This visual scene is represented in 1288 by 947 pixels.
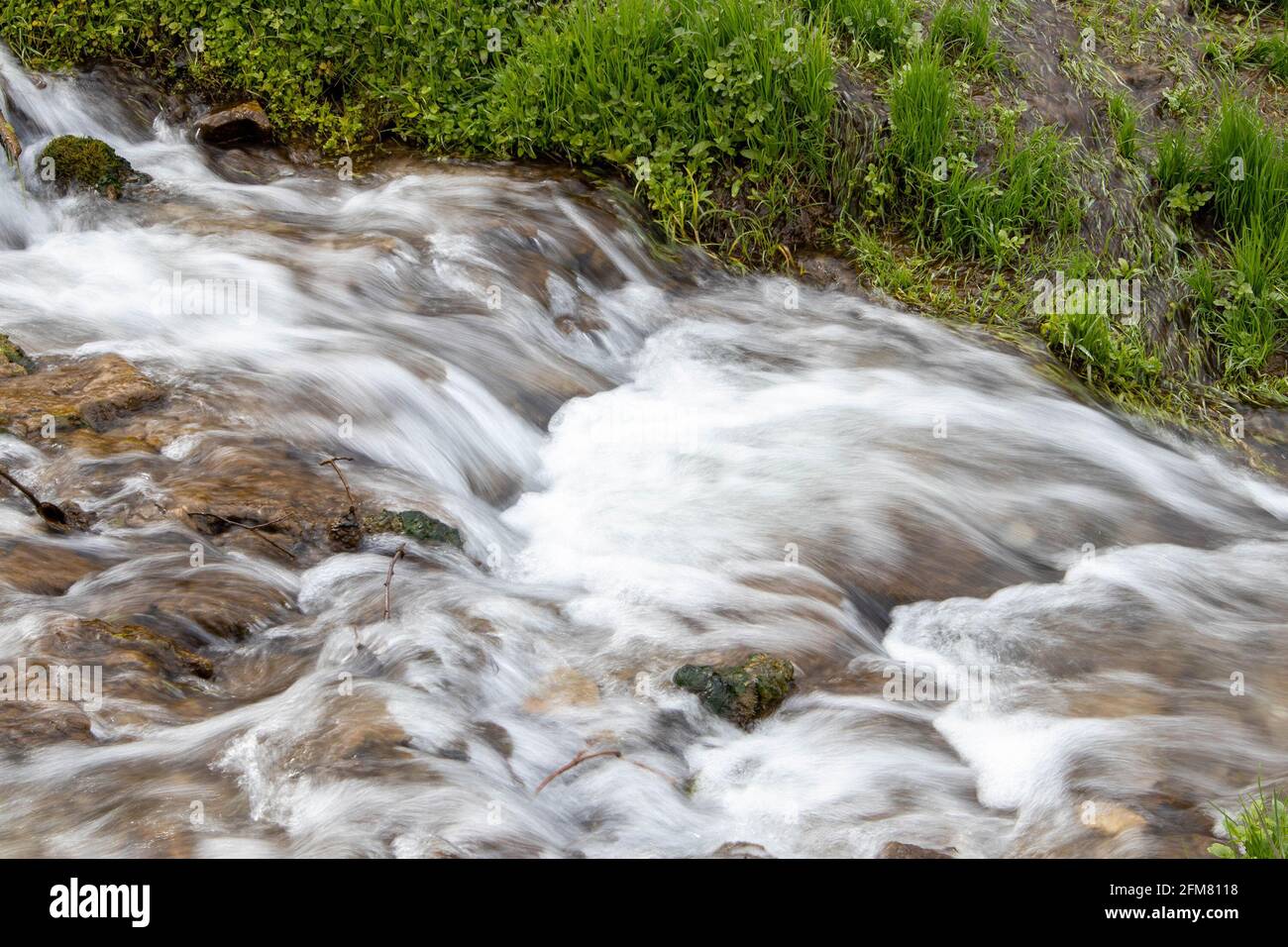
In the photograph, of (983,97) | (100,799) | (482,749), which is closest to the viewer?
(100,799)

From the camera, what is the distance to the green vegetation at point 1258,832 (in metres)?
2.76

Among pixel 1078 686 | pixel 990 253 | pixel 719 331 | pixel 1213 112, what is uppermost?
pixel 1213 112

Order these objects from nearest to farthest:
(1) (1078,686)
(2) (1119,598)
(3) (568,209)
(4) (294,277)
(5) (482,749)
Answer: (5) (482,749)
(1) (1078,686)
(2) (1119,598)
(4) (294,277)
(3) (568,209)

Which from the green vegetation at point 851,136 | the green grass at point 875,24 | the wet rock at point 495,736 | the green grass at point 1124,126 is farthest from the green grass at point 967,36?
the wet rock at point 495,736

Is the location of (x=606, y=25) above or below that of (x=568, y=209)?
above

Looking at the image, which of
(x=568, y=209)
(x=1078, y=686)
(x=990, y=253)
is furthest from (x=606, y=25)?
(x=1078, y=686)

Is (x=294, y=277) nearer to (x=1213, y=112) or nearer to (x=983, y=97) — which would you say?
(x=983, y=97)

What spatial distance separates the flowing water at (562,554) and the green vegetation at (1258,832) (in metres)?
0.15

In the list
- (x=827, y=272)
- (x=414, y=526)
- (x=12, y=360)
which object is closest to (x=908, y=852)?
(x=414, y=526)

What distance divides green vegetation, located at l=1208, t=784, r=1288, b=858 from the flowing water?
154 millimetres

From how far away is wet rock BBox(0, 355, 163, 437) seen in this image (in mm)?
4379

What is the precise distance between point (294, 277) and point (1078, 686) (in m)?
3.85

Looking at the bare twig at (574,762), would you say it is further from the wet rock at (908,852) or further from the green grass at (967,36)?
the green grass at (967,36)

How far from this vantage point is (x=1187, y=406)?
20.0ft
